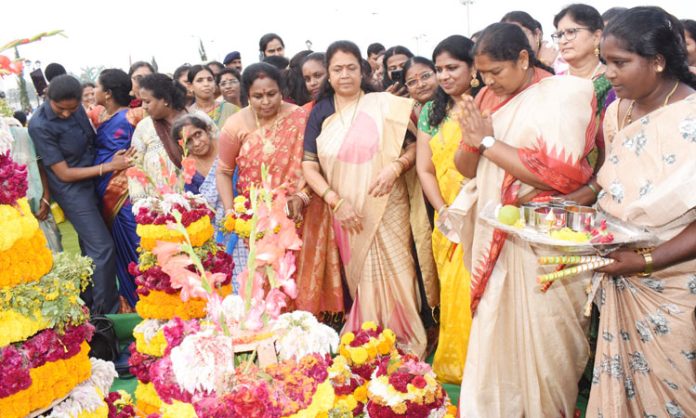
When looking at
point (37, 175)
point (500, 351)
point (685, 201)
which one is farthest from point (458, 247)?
point (37, 175)

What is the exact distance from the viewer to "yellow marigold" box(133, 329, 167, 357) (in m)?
3.25

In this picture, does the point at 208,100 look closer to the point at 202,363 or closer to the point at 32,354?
the point at 32,354

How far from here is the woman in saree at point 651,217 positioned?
219cm

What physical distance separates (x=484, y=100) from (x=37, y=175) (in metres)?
3.84

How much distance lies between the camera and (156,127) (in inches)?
192

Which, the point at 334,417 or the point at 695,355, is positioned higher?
the point at 695,355

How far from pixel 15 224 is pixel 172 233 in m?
0.94

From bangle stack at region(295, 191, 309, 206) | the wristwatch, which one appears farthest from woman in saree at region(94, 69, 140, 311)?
the wristwatch

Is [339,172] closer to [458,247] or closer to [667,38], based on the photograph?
[458,247]

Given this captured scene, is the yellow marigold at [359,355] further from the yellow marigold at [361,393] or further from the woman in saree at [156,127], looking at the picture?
the woman in saree at [156,127]

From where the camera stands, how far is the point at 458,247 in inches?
141

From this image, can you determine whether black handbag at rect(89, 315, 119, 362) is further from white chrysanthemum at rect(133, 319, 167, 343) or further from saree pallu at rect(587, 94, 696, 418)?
saree pallu at rect(587, 94, 696, 418)

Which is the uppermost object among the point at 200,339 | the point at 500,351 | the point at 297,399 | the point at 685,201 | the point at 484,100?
the point at 484,100

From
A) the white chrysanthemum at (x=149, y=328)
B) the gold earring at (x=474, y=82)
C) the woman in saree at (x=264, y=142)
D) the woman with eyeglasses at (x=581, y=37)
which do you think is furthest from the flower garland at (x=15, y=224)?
the woman with eyeglasses at (x=581, y=37)
